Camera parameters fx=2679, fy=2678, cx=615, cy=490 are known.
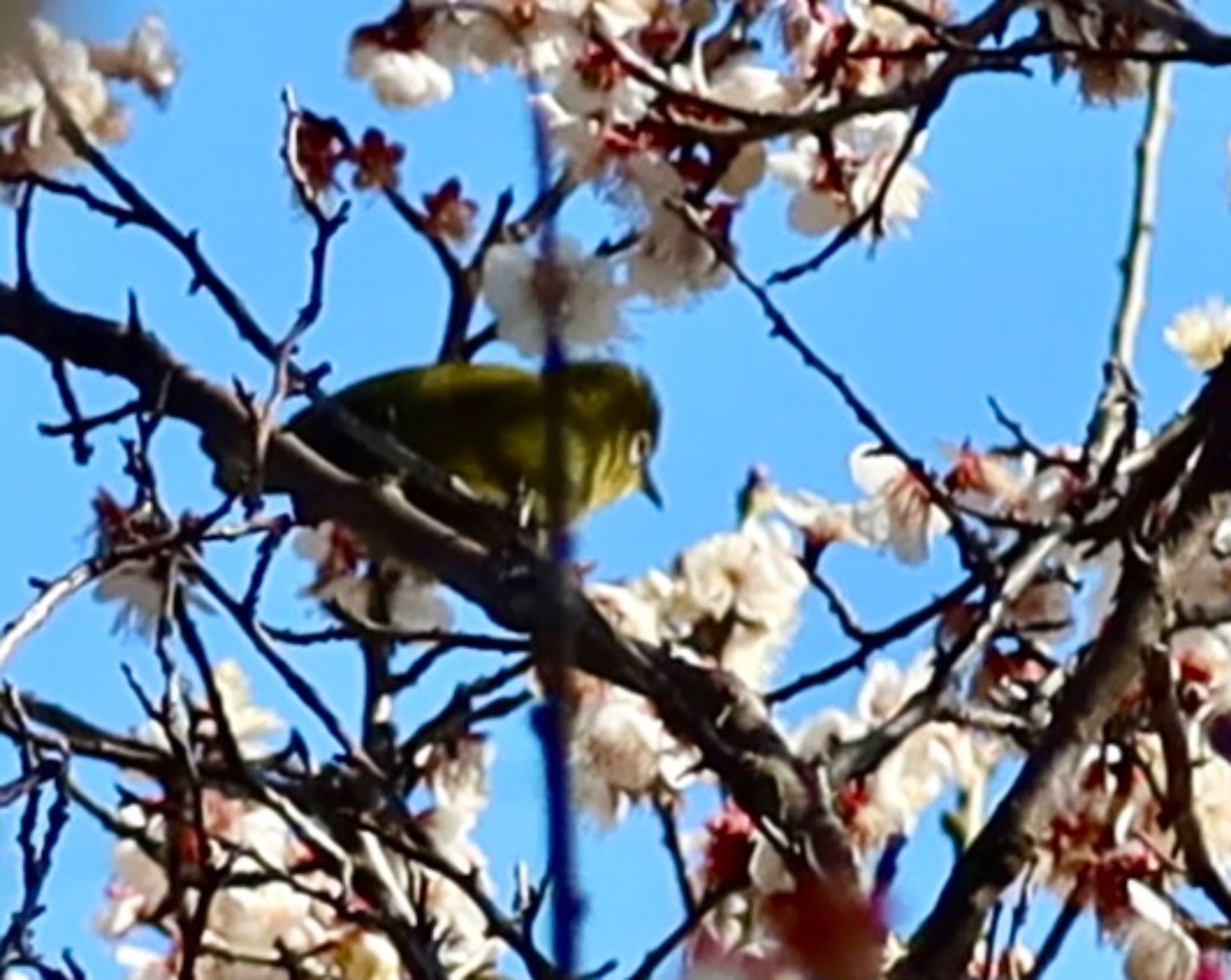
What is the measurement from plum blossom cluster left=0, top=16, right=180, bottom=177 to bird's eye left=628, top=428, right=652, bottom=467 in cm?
103

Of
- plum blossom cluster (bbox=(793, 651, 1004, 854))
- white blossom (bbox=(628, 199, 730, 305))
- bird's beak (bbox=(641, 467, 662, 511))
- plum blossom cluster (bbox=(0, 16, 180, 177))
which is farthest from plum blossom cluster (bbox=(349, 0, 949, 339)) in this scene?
bird's beak (bbox=(641, 467, 662, 511))

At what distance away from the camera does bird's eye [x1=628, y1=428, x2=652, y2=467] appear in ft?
10.9

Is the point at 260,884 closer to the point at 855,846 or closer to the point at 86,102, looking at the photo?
the point at 855,846

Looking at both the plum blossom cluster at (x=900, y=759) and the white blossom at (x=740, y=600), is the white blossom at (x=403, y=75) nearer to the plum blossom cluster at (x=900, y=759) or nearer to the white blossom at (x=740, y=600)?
the white blossom at (x=740, y=600)

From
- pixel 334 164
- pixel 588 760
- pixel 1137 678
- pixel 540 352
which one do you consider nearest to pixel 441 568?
pixel 588 760

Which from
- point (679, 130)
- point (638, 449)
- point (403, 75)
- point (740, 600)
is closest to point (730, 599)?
point (740, 600)

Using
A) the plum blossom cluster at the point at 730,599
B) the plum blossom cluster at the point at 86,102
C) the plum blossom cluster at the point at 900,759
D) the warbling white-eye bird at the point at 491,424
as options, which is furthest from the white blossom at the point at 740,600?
the plum blossom cluster at the point at 86,102

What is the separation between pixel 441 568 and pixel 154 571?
324 millimetres

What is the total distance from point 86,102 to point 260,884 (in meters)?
0.80

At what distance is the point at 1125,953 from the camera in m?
1.91

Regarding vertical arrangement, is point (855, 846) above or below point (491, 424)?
below

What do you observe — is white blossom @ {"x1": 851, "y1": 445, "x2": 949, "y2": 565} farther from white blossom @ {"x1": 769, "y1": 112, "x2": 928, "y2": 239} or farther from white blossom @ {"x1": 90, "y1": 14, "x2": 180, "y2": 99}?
white blossom @ {"x1": 90, "y1": 14, "x2": 180, "y2": 99}

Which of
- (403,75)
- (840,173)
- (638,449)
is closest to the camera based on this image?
(840,173)

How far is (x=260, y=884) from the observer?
6.44 ft
